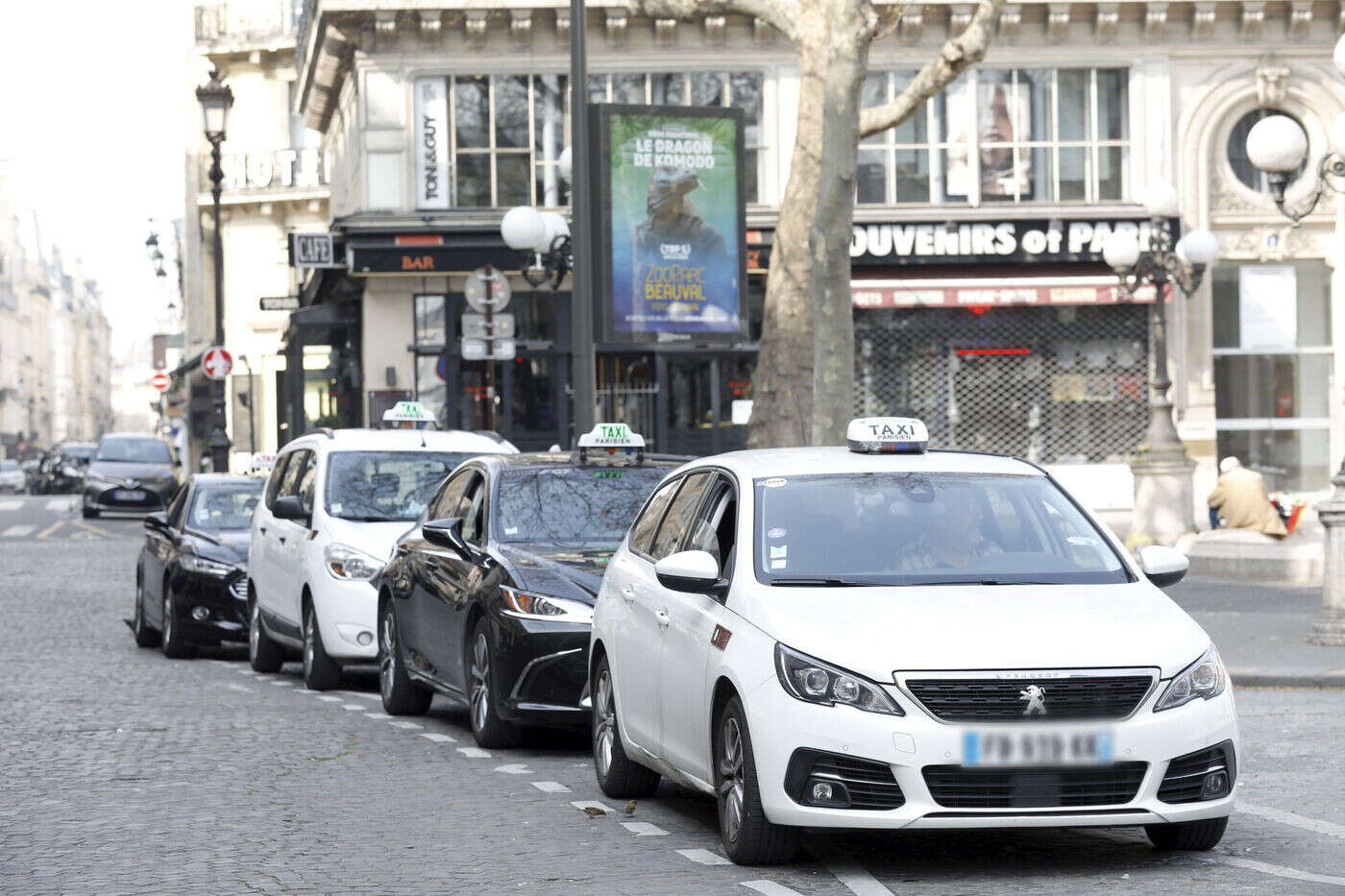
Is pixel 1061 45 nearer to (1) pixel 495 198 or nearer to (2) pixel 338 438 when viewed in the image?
(1) pixel 495 198

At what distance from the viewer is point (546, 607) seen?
1105 centimetres

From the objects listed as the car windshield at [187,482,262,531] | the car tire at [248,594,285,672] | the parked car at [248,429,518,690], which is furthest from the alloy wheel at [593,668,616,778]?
the car windshield at [187,482,262,531]

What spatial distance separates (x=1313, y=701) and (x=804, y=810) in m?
6.69

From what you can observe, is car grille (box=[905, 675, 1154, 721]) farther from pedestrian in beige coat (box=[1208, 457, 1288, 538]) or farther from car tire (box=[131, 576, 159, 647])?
pedestrian in beige coat (box=[1208, 457, 1288, 538])

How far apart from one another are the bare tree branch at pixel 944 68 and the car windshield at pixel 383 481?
6.62 m

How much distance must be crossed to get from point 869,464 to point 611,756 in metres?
1.78

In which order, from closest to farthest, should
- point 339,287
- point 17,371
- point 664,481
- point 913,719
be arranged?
1. point 913,719
2. point 664,481
3. point 339,287
4. point 17,371

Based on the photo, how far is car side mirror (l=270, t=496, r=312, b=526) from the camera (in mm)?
14891

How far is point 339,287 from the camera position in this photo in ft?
121

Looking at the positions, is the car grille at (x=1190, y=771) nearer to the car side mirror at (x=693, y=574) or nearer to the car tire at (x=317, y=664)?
the car side mirror at (x=693, y=574)

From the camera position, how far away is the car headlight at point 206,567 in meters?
18.1

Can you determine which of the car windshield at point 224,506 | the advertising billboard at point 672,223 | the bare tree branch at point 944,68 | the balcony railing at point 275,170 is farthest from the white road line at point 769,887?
the balcony railing at point 275,170

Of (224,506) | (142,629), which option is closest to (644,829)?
(224,506)

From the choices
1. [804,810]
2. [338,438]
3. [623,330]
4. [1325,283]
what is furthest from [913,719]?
[1325,283]
